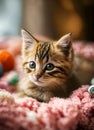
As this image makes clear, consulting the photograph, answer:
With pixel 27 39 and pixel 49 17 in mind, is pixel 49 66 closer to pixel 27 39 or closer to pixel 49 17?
pixel 27 39

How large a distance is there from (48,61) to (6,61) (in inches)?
25.2

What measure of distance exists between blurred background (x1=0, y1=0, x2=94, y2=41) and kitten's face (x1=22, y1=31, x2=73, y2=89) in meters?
1.43

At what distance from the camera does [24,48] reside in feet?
5.37

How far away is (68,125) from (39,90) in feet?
1.59

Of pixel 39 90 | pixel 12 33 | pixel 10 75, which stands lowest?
pixel 39 90

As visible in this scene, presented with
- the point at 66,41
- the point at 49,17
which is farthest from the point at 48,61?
the point at 49,17

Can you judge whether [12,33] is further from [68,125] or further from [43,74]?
[68,125]

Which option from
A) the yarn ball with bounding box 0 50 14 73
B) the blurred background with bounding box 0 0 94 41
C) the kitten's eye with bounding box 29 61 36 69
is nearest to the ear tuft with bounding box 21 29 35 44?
the kitten's eye with bounding box 29 61 36 69

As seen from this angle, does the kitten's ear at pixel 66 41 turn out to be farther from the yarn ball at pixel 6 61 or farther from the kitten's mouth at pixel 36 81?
the yarn ball at pixel 6 61

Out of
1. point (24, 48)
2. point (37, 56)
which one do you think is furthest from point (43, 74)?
point (24, 48)

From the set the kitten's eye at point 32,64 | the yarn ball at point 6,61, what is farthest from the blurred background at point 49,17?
the kitten's eye at point 32,64

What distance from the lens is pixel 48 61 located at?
4.88 ft

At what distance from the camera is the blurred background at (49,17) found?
9.71 ft

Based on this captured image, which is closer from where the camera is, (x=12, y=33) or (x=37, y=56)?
(x=37, y=56)
